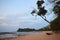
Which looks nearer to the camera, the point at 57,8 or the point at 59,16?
the point at 57,8

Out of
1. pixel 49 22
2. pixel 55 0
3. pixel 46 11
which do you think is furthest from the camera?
pixel 49 22

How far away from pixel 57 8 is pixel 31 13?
4820 mm

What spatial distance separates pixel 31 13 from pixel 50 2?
4424 mm

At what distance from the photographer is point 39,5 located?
29.8 m

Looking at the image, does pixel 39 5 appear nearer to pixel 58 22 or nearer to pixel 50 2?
pixel 50 2

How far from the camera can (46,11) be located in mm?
29781

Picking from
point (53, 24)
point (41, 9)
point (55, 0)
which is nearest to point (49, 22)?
point (53, 24)

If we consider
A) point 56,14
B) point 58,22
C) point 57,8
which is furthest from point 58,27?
point 57,8

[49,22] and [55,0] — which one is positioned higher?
[55,0]

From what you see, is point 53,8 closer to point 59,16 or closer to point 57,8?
point 57,8

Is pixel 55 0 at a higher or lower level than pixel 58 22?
higher

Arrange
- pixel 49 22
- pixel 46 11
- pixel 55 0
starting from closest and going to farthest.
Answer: pixel 55 0 → pixel 46 11 → pixel 49 22

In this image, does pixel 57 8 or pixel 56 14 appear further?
pixel 56 14

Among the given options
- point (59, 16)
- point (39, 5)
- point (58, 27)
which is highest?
point (39, 5)
